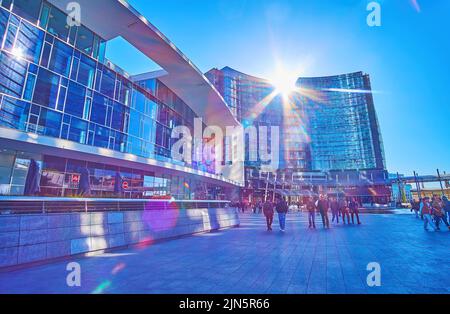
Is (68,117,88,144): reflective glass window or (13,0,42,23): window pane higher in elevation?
(13,0,42,23): window pane

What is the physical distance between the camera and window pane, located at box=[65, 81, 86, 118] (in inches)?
630

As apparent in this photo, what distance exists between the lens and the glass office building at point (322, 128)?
66.2 m

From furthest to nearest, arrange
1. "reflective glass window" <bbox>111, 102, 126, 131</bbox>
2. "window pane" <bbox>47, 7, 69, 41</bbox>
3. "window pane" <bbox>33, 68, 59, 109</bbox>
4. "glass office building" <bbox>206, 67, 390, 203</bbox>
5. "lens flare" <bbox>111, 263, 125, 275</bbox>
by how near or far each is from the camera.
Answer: "glass office building" <bbox>206, 67, 390, 203</bbox> < "reflective glass window" <bbox>111, 102, 126, 131</bbox> < "window pane" <bbox>47, 7, 69, 41</bbox> < "window pane" <bbox>33, 68, 59, 109</bbox> < "lens flare" <bbox>111, 263, 125, 275</bbox>

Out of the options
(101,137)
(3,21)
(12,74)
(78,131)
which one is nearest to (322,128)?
(101,137)

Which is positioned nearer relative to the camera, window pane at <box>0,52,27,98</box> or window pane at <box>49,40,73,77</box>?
window pane at <box>0,52,27,98</box>

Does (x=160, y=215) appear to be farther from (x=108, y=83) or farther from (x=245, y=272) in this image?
(x=108, y=83)

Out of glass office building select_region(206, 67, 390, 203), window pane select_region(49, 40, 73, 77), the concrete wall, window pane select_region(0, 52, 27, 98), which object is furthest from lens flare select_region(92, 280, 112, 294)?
glass office building select_region(206, 67, 390, 203)

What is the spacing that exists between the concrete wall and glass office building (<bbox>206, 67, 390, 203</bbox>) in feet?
180

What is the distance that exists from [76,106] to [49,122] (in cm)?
254

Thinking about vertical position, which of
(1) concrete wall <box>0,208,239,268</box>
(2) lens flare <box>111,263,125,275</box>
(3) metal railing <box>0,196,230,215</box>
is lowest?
(2) lens flare <box>111,263,125,275</box>

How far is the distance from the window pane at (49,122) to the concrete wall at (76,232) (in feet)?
34.1

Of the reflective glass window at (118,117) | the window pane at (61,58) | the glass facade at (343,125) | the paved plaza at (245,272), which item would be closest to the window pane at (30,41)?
the window pane at (61,58)

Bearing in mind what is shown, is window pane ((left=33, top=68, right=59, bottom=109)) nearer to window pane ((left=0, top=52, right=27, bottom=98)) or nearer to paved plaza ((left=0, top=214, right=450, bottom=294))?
window pane ((left=0, top=52, right=27, bottom=98))
